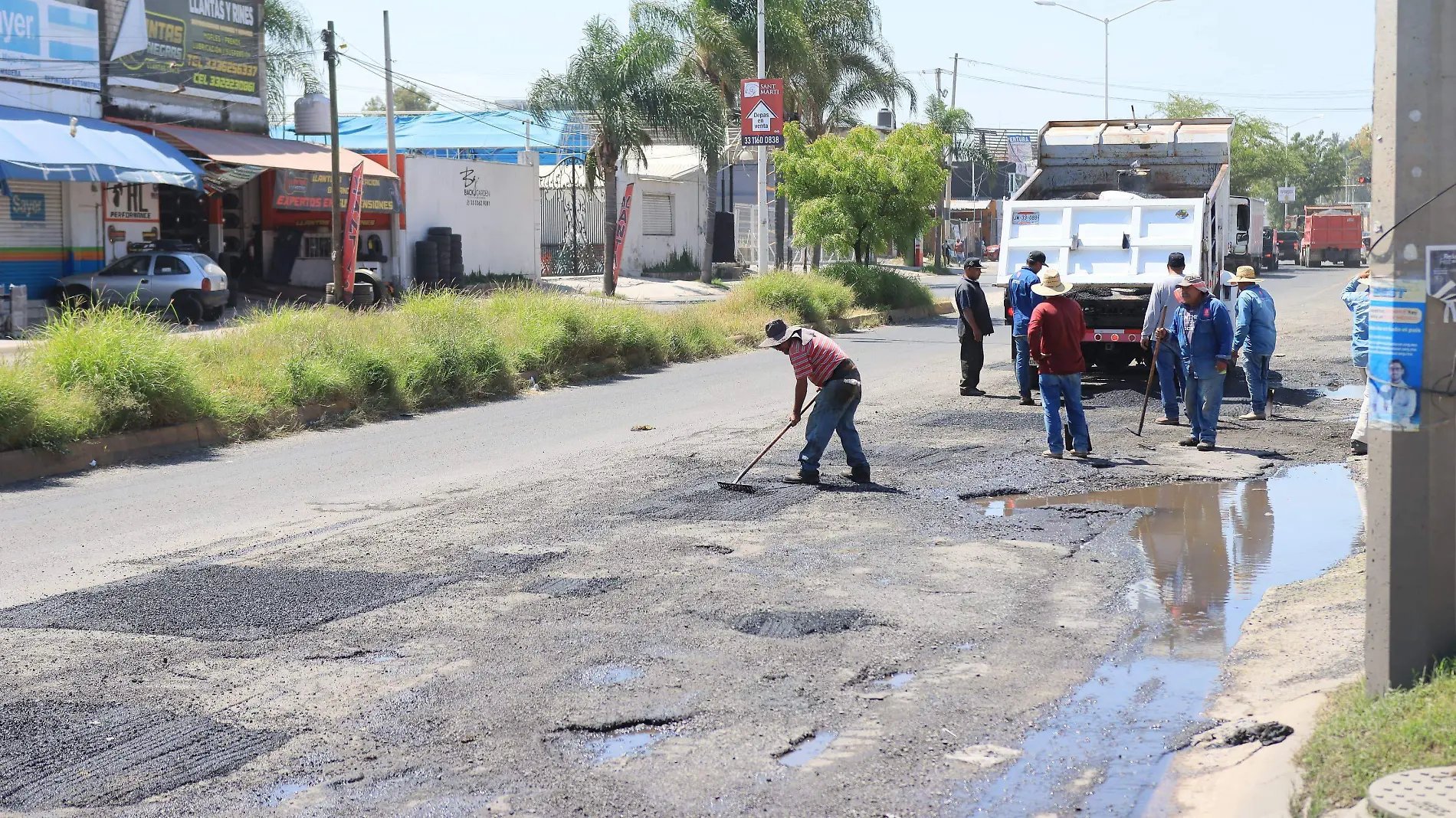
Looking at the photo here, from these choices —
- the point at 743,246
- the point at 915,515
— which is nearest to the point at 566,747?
the point at 915,515

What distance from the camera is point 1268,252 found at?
177 feet

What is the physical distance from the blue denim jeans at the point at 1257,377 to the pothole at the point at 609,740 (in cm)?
994

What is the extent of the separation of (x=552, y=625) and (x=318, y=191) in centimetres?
2752

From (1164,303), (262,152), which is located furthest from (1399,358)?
(262,152)

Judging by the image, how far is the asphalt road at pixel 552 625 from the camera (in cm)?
486

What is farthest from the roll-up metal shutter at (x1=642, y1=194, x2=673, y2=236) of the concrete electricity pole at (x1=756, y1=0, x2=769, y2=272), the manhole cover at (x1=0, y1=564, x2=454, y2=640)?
the manhole cover at (x1=0, y1=564, x2=454, y2=640)

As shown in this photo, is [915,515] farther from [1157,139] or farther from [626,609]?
[1157,139]

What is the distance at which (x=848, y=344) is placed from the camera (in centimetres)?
2362

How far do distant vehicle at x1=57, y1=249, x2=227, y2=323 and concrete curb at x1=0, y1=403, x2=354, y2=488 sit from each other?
12.9 meters

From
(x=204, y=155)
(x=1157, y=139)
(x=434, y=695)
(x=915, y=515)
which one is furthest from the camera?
(x=204, y=155)

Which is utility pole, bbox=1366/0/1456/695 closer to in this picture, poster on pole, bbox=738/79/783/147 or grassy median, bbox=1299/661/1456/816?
grassy median, bbox=1299/661/1456/816

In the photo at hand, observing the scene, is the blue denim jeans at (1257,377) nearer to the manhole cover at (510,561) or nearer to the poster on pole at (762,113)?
the manhole cover at (510,561)

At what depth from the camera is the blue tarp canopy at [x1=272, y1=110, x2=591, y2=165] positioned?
48.9 metres

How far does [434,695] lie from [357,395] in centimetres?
999
